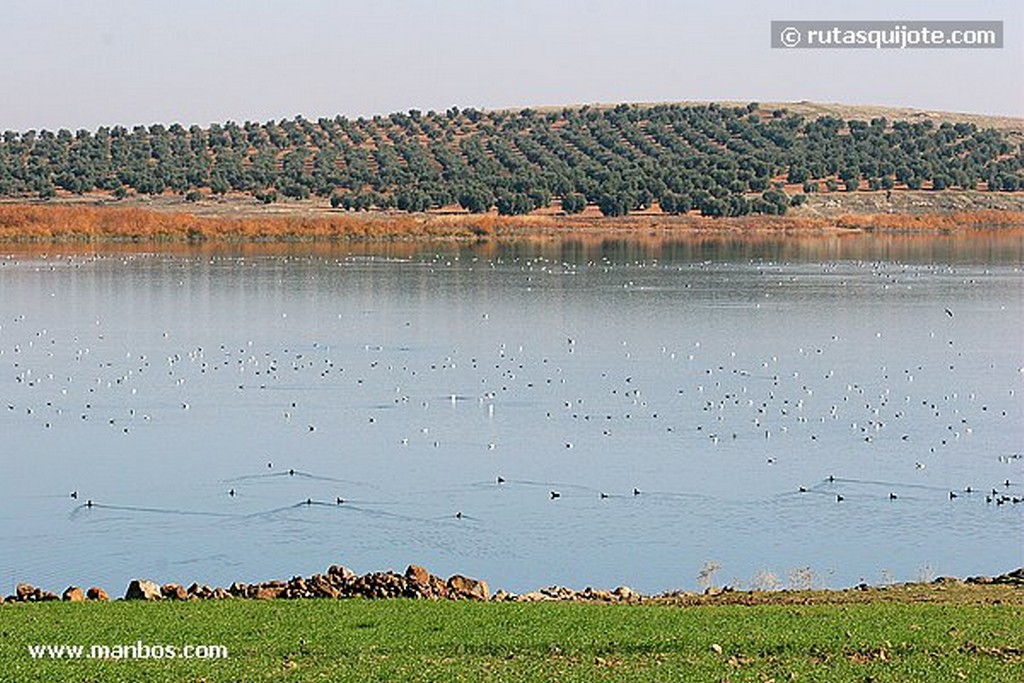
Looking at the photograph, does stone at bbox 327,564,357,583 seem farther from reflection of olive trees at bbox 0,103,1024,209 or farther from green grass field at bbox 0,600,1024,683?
reflection of olive trees at bbox 0,103,1024,209

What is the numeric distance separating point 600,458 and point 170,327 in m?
21.1

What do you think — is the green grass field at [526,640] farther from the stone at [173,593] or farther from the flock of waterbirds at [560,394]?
the flock of waterbirds at [560,394]

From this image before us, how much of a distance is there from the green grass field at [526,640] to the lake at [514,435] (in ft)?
13.5

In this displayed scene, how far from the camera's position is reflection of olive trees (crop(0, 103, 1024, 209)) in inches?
4104

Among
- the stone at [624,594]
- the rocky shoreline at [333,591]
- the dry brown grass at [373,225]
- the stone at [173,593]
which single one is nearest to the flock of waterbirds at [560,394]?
the stone at [624,594]

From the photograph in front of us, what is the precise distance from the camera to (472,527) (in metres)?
20.6

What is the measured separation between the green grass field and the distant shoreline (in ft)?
250

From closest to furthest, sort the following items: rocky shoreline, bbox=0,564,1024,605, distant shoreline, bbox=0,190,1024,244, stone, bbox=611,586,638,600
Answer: rocky shoreline, bbox=0,564,1024,605 < stone, bbox=611,586,638,600 < distant shoreline, bbox=0,190,1024,244

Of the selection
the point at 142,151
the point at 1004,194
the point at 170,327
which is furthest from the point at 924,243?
the point at 142,151

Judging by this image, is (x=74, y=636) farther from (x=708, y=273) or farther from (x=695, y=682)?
(x=708, y=273)

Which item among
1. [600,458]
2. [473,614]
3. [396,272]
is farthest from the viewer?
[396,272]

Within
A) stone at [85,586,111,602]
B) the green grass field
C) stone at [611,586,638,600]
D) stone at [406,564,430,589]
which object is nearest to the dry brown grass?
stone at [611,586,638,600]

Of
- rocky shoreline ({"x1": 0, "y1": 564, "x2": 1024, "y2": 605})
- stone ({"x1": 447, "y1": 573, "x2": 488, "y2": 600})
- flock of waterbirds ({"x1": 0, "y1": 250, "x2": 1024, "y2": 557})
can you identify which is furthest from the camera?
flock of waterbirds ({"x1": 0, "y1": 250, "x2": 1024, "y2": 557})

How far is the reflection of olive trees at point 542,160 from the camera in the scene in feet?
342
